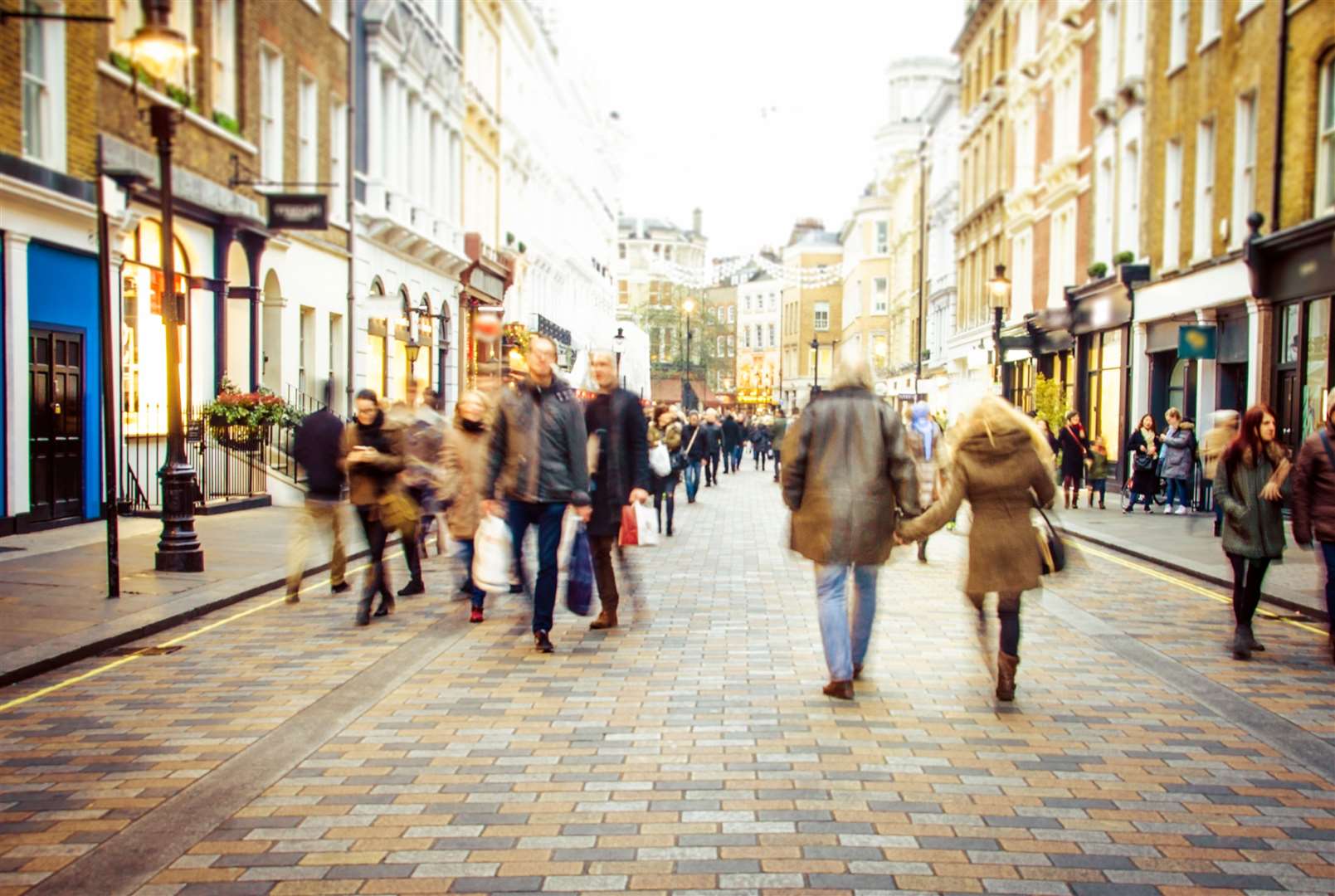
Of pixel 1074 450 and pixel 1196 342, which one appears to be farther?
pixel 1074 450

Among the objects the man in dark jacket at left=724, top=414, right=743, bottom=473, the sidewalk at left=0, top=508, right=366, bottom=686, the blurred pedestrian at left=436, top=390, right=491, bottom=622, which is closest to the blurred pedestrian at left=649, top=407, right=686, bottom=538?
the sidewalk at left=0, top=508, right=366, bottom=686

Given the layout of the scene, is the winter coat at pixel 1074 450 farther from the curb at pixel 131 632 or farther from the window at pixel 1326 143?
the curb at pixel 131 632

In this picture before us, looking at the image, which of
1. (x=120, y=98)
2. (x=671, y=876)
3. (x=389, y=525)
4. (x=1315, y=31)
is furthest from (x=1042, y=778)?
(x=1315, y=31)

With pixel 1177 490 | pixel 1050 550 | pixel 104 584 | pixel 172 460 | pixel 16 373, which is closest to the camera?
pixel 1050 550

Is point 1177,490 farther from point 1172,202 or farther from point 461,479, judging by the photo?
point 461,479

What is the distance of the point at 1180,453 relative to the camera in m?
21.7

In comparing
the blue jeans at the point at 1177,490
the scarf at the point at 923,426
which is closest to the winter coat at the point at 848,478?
the scarf at the point at 923,426

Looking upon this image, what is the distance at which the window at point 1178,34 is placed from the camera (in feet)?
81.5

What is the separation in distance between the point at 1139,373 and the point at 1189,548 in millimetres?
12210

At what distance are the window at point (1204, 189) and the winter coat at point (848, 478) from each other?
18.6m

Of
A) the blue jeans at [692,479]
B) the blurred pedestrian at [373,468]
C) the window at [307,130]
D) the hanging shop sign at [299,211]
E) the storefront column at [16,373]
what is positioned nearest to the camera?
the blurred pedestrian at [373,468]

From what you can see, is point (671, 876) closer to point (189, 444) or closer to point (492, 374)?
point (492, 374)

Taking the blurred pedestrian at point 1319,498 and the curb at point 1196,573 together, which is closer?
the blurred pedestrian at point 1319,498

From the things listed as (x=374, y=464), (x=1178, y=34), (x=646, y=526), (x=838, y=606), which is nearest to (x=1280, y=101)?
(x=1178, y=34)
